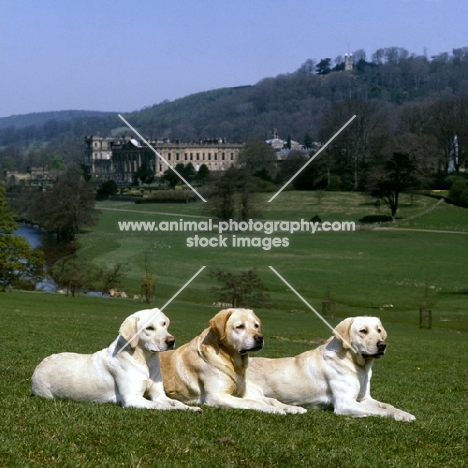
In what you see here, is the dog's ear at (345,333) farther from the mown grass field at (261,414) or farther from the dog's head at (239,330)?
the dog's head at (239,330)

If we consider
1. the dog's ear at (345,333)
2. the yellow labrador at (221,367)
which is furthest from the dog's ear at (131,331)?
the dog's ear at (345,333)

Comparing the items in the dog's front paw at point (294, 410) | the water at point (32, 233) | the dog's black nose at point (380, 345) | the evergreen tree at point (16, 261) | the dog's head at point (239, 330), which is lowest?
the water at point (32, 233)

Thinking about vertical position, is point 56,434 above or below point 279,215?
above

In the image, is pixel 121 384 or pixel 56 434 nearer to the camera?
pixel 56 434

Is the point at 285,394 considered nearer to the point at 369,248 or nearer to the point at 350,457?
the point at 350,457

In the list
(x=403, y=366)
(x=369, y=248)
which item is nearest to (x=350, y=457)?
(x=403, y=366)

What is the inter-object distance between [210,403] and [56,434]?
2.51 meters

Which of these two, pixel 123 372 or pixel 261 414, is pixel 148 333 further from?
pixel 261 414

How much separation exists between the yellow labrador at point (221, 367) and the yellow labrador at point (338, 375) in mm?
390

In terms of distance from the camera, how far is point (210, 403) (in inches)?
400

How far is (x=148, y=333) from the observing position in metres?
9.61

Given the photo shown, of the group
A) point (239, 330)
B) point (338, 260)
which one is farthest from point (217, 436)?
point (338, 260)

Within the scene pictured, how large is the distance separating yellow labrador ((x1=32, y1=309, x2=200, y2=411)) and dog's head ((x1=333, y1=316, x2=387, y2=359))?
1.86 metres

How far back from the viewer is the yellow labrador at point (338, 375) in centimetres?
995
